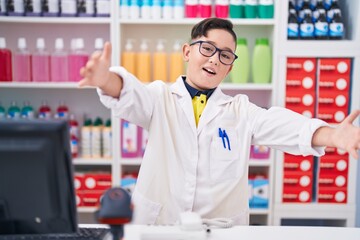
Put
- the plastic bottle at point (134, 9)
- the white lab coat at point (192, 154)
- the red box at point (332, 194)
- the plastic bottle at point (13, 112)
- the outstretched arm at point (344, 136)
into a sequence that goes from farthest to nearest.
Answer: the plastic bottle at point (13, 112)
the red box at point (332, 194)
the plastic bottle at point (134, 9)
the white lab coat at point (192, 154)
the outstretched arm at point (344, 136)

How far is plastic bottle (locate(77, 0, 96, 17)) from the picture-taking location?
9.82ft

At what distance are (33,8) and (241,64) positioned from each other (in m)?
1.43

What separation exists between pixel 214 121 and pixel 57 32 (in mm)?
1999

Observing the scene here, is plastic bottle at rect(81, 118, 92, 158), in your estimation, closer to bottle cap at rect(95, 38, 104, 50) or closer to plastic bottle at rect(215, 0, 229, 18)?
bottle cap at rect(95, 38, 104, 50)

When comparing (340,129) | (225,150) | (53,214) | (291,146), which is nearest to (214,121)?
(225,150)

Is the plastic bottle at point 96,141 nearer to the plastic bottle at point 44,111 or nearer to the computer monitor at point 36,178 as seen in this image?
the plastic bottle at point 44,111

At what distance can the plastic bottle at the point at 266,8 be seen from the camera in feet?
9.75

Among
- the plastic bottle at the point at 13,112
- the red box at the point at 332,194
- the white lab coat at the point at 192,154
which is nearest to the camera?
the white lab coat at the point at 192,154

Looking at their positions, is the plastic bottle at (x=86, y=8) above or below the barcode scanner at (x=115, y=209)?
above

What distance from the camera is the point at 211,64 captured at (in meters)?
1.68

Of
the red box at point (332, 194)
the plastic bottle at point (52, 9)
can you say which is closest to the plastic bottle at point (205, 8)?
the plastic bottle at point (52, 9)

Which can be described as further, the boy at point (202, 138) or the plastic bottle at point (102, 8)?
the plastic bottle at point (102, 8)

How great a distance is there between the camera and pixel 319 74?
2967 mm

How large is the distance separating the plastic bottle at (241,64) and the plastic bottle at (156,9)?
1.84ft
